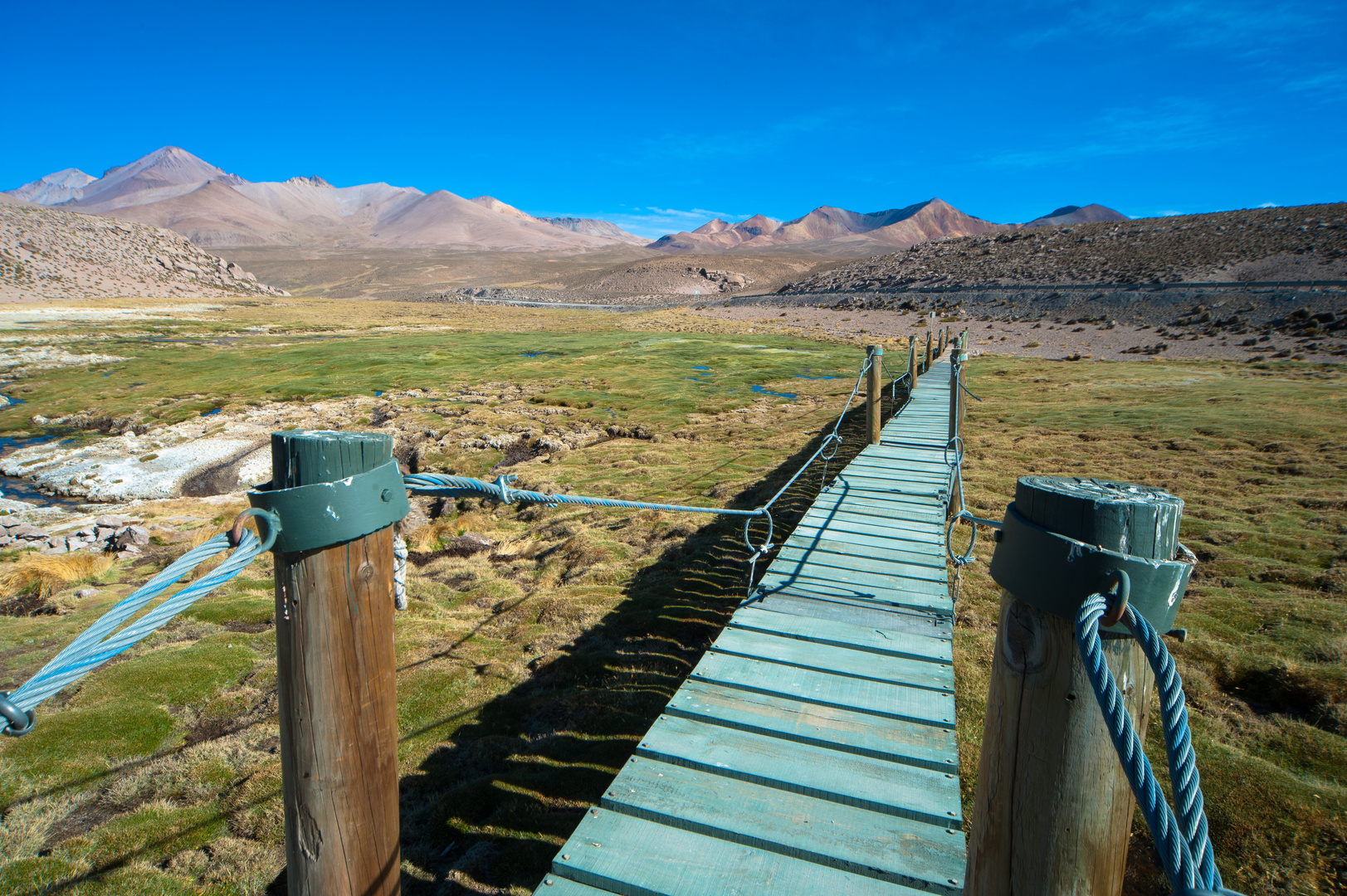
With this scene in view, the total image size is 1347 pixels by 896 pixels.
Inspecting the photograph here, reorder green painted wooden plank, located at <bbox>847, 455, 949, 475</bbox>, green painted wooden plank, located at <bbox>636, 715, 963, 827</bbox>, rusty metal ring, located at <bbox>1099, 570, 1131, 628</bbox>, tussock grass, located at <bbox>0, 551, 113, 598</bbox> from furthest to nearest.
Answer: green painted wooden plank, located at <bbox>847, 455, 949, 475</bbox>
tussock grass, located at <bbox>0, 551, 113, 598</bbox>
green painted wooden plank, located at <bbox>636, 715, 963, 827</bbox>
rusty metal ring, located at <bbox>1099, 570, 1131, 628</bbox>

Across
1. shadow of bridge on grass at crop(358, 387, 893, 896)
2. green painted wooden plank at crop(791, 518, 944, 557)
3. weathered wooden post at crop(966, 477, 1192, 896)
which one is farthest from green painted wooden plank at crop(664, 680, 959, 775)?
green painted wooden plank at crop(791, 518, 944, 557)

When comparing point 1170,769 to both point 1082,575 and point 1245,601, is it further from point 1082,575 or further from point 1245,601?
point 1245,601

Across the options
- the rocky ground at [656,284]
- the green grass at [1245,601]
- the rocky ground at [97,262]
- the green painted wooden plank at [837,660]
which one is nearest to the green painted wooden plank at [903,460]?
the green grass at [1245,601]

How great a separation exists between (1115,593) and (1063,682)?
0.75 feet

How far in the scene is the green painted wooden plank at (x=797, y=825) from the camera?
2.34m

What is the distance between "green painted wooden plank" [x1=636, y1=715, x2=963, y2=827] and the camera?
2.60m

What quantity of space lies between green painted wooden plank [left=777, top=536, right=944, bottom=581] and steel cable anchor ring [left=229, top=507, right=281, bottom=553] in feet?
13.3

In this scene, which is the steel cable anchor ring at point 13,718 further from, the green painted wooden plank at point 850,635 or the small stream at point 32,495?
the small stream at point 32,495

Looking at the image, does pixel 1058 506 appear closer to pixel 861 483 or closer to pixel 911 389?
pixel 861 483

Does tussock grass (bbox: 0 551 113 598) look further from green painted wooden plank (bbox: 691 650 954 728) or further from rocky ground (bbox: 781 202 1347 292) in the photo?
rocky ground (bbox: 781 202 1347 292)

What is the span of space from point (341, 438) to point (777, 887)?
6.57 feet

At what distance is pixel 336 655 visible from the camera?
1.73 metres

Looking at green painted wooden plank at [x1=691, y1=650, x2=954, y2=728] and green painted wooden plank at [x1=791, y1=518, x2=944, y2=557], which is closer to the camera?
green painted wooden plank at [x1=691, y1=650, x2=954, y2=728]

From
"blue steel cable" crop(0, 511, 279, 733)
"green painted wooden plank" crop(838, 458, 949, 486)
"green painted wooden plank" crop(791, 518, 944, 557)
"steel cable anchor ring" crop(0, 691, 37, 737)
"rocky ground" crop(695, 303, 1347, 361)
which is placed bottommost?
"green painted wooden plank" crop(791, 518, 944, 557)
